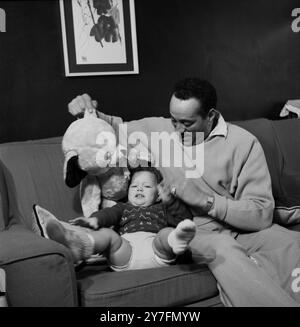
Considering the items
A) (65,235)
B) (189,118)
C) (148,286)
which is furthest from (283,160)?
(65,235)

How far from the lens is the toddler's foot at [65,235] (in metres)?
1.63

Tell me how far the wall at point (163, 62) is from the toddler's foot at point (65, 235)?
1.00 meters

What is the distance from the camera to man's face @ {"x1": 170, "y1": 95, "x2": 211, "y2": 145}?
2057 millimetres

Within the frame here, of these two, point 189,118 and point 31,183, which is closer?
point 189,118

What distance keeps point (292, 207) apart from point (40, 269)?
4.14ft

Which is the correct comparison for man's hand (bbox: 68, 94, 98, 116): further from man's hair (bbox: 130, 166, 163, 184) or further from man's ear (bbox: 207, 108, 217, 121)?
man's ear (bbox: 207, 108, 217, 121)

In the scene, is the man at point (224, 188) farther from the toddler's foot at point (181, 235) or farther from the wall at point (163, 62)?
the wall at point (163, 62)

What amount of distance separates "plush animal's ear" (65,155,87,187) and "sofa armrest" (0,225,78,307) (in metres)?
0.46

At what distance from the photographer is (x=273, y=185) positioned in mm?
2369

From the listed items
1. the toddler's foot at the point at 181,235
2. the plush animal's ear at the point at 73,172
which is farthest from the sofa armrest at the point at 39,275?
the plush animal's ear at the point at 73,172

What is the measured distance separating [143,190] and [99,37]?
43.4 inches

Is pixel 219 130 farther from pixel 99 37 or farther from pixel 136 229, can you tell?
pixel 99 37

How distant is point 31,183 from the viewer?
217 cm
